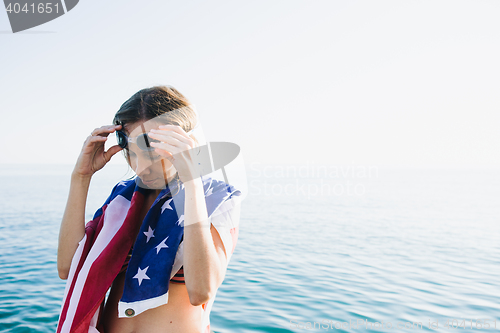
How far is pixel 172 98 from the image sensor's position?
179cm

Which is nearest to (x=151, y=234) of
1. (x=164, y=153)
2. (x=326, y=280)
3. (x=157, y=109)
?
(x=164, y=153)

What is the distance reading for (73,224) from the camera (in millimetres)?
1828

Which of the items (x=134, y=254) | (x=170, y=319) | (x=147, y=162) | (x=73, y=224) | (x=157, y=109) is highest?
(x=157, y=109)

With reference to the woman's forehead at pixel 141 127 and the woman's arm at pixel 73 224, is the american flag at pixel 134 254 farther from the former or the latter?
the woman's forehead at pixel 141 127

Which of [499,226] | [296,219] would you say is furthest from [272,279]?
[499,226]

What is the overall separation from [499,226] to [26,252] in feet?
78.8

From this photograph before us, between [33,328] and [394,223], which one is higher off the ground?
[33,328]

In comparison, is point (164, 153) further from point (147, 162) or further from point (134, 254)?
point (134, 254)

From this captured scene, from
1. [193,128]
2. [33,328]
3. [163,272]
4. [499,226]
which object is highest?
[193,128]

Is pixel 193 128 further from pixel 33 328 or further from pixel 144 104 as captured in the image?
pixel 33 328

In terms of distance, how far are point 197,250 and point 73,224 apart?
2.70 feet

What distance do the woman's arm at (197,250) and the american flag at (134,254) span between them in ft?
0.54

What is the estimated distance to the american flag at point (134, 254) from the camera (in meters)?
1.58

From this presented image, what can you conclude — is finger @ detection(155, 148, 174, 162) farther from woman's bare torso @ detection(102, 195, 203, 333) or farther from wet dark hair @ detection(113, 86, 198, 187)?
woman's bare torso @ detection(102, 195, 203, 333)
